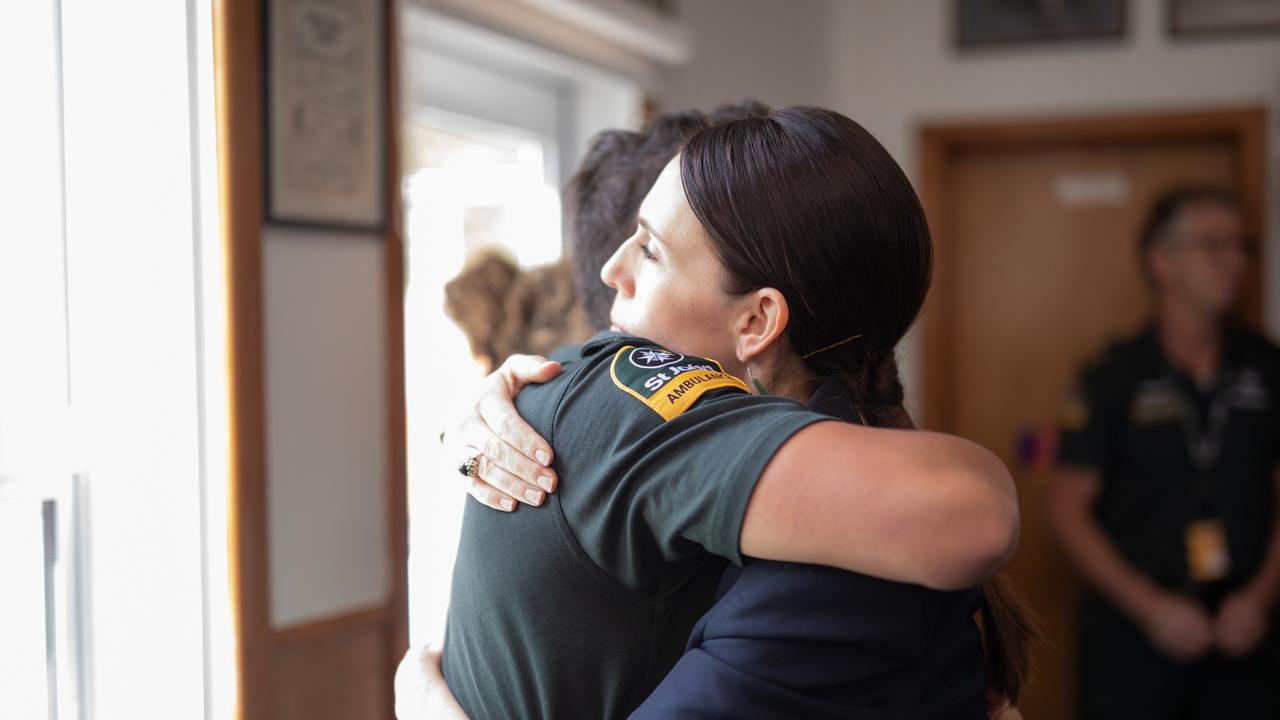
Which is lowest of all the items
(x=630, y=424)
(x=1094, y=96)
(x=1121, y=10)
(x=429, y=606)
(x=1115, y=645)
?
(x=1115, y=645)

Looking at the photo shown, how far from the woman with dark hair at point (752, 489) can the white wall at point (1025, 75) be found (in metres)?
2.92

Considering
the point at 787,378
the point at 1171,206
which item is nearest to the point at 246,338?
the point at 787,378

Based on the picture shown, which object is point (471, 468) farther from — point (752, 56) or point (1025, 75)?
point (1025, 75)

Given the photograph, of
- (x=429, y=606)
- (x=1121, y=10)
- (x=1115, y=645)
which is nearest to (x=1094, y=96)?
(x=1121, y=10)

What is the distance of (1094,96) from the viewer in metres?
3.60

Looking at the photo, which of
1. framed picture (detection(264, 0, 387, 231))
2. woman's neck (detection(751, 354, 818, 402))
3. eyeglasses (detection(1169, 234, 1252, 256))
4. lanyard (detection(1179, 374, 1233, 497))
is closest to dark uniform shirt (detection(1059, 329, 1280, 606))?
lanyard (detection(1179, 374, 1233, 497))

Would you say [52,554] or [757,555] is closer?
[757,555]

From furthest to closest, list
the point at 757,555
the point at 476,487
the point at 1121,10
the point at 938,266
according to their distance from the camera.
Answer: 1. the point at 938,266
2. the point at 1121,10
3. the point at 476,487
4. the point at 757,555

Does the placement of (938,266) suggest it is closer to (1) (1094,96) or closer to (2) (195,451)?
(1) (1094,96)

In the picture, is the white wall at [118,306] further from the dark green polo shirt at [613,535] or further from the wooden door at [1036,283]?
the wooden door at [1036,283]

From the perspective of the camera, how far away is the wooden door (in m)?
3.65

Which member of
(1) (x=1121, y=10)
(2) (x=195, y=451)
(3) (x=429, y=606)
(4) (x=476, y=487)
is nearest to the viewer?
(4) (x=476, y=487)

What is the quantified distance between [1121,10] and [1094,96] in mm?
267

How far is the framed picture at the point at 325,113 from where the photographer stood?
1.83 meters
